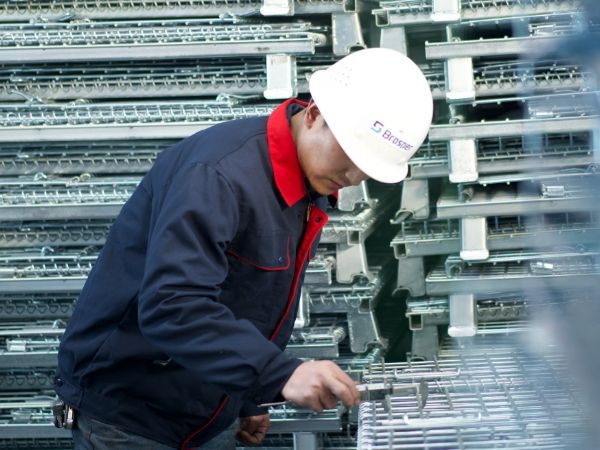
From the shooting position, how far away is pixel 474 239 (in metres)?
3.67

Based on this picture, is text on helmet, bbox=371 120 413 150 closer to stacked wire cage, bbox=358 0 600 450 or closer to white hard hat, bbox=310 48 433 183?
white hard hat, bbox=310 48 433 183

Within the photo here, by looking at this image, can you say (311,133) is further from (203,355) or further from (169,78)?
(169,78)

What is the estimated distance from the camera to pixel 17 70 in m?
4.01

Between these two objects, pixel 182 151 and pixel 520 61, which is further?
pixel 520 61

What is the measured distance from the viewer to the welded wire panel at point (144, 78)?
12.7 ft

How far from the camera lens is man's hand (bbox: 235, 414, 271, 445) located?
3398mm

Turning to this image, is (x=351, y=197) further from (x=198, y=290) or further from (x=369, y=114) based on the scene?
(x=198, y=290)

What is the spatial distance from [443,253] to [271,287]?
3.75ft

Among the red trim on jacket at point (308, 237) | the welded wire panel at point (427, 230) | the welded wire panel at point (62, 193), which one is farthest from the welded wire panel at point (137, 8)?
the red trim on jacket at point (308, 237)

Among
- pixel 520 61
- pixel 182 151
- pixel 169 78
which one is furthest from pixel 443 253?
pixel 182 151

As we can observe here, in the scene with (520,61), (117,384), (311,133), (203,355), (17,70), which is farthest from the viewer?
(17,70)

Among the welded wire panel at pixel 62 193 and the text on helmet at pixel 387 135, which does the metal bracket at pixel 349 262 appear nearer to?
the welded wire panel at pixel 62 193

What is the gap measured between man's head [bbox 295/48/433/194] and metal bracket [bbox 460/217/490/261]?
1048mm

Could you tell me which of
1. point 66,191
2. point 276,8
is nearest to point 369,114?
point 276,8
